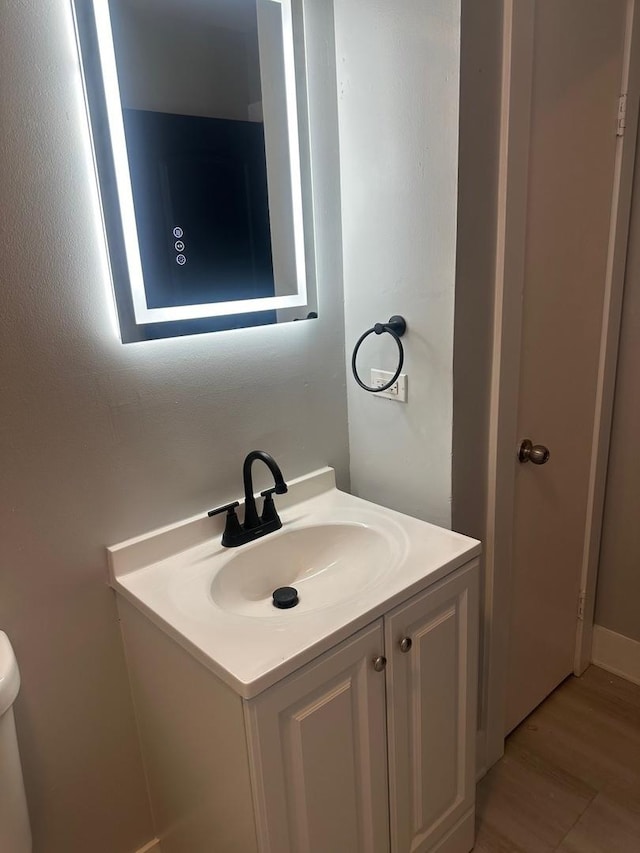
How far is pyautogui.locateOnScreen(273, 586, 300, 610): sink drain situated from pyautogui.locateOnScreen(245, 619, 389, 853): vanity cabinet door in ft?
0.80

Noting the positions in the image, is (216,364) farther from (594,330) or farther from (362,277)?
(594,330)

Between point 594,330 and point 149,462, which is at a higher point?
point 594,330

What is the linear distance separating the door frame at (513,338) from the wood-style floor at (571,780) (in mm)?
91

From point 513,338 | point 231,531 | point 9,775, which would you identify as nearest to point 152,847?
point 9,775

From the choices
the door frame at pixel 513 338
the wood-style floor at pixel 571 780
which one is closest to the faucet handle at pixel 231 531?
the door frame at pixel 513 338

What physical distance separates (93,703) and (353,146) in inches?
56.4

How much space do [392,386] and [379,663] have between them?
67 cm

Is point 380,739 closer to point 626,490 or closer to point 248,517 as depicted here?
point 248,517

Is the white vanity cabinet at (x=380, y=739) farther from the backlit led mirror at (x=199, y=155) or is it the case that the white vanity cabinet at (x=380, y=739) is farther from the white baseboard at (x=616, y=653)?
the white baseboard at (x=616, y=653)

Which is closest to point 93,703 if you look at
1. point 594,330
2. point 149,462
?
point 149,462

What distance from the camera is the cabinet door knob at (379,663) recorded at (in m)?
1.14

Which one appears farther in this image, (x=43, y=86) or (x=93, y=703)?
(x=93, y=703)

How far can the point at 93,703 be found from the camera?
134cm

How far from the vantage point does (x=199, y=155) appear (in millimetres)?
1247
